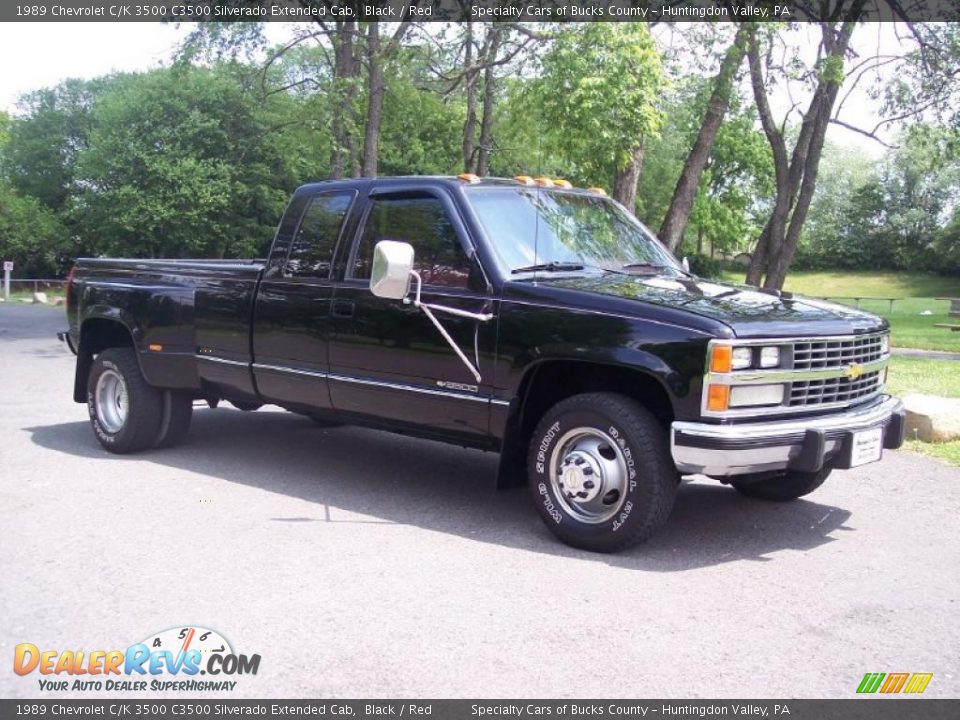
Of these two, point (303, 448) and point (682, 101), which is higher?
point (682, 101)

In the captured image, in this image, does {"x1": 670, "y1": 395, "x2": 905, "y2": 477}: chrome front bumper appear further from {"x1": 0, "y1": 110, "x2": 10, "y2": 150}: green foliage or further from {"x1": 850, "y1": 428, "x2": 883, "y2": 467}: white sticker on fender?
{"x1": 0, "y1": 110, "x2": 10, "y2": 150}: green foliage

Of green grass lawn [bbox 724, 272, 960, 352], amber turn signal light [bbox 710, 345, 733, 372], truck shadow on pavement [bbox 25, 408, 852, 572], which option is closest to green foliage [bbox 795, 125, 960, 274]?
green grass lawn [bbox 724, 272, 960, 352]

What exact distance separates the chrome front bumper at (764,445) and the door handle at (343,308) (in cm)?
233

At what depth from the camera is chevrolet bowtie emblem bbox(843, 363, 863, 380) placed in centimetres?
540

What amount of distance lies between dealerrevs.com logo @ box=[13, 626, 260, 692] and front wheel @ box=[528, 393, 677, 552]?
79.1 inches

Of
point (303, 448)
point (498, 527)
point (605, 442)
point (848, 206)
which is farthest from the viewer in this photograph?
point (848, 206)

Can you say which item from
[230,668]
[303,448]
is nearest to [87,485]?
[303,448]

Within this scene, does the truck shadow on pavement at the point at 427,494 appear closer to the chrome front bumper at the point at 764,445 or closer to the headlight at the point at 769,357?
the chrome front bumper at the point at 764,445

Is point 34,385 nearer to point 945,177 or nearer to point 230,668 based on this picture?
point 230,668

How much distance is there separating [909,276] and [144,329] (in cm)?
6429

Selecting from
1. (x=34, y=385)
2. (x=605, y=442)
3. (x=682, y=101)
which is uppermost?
(x=682, y=101)

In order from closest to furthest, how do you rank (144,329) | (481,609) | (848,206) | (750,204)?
(481,609), (144,329), (750,204), (848,206)

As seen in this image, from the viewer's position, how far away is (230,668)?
151 inches

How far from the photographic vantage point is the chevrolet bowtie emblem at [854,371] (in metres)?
5.40
